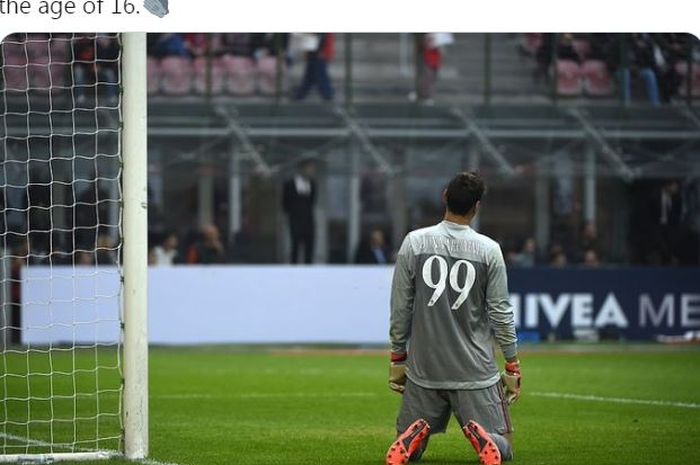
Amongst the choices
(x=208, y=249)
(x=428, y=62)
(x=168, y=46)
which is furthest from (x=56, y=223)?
(x=428, y=62)

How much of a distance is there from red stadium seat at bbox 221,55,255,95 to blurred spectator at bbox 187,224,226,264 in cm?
253

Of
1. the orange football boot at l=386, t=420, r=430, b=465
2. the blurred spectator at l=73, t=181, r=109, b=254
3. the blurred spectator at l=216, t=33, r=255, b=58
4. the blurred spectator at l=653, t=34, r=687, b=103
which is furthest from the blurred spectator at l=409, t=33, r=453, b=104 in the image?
the orange football boot at l=386, t=420, r=430, b=465

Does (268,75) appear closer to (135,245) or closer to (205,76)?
(205,76)

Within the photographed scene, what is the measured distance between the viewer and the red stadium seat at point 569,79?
1008 inches

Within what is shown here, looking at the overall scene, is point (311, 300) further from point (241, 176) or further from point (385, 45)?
point (385, 45)

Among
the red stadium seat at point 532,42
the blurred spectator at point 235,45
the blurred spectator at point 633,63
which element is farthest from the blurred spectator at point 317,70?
the blurred spectator at point 633,63

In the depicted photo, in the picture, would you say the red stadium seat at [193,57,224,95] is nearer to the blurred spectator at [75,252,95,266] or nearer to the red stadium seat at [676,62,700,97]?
the blurred spectator at [75,252,95,266]

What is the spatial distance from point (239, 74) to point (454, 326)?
674 inches

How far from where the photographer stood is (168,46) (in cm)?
2486

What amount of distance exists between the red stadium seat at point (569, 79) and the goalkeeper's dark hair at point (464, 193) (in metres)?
17.1

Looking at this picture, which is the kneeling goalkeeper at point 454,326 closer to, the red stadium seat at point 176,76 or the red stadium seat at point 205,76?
the red stadium seat at point 176,76

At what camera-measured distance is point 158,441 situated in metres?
10.6

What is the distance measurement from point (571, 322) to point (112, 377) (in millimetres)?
8476
